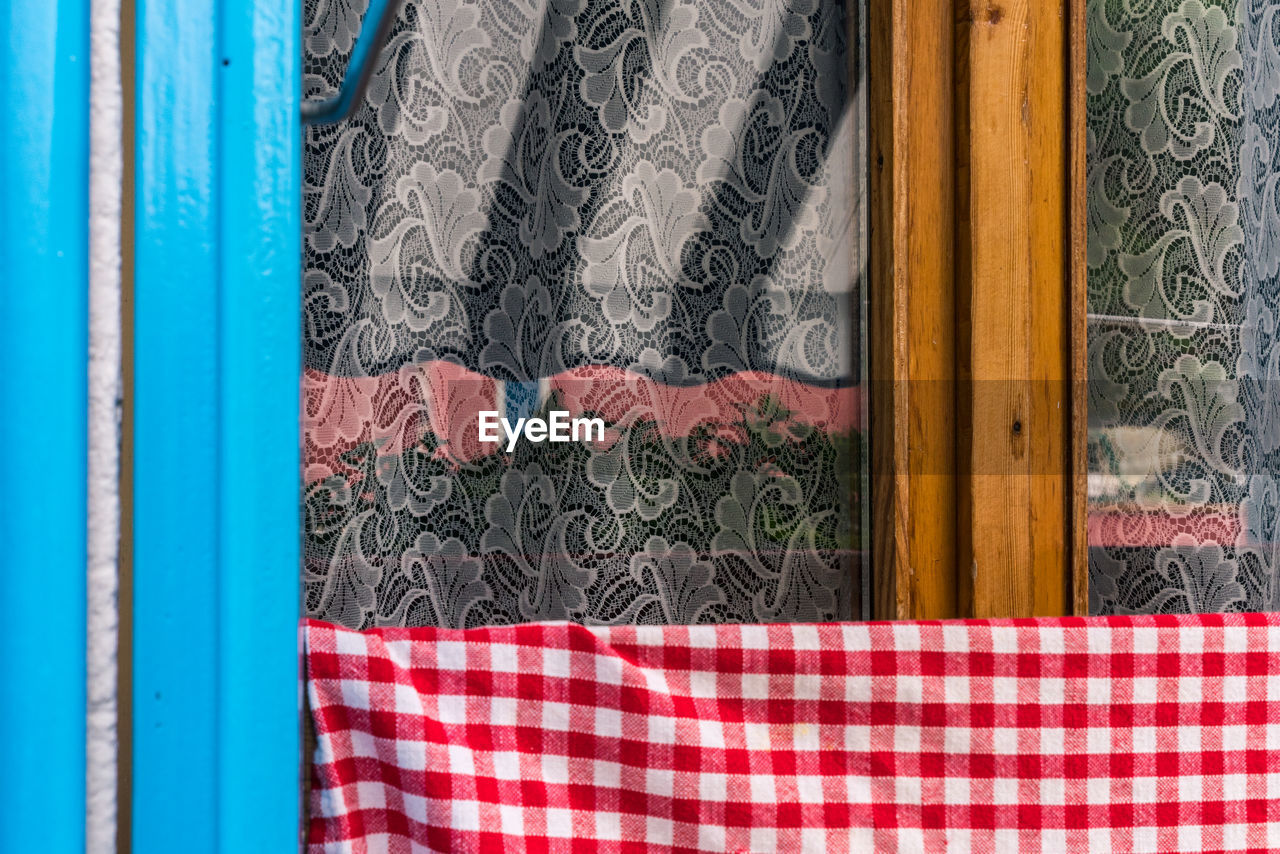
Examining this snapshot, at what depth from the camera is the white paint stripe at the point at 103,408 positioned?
52 centimetres

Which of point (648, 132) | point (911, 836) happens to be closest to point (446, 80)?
point (648, 132)

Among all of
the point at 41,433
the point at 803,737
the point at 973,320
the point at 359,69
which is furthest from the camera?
the point at 973,320

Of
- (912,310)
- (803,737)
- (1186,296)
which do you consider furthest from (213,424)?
(1186,296)

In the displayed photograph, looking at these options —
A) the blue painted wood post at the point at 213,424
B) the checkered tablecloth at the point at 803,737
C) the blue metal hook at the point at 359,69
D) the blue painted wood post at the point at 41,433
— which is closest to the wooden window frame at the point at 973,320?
the checkered tablecloth at the point at 803,737

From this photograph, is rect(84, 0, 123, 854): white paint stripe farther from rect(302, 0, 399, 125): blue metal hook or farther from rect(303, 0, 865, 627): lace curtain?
rect(303, 0, 865, 627): lace curtain

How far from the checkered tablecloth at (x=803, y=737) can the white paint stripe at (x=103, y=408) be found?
1.20ft

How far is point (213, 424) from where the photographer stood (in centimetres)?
55

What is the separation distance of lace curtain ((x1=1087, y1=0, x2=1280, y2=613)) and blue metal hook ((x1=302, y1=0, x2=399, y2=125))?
0.86 meters

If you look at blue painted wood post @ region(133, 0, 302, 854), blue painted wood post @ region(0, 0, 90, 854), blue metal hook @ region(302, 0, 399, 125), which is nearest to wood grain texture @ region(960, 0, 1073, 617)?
blue metal hook @ region(302, 0, 399, 125)

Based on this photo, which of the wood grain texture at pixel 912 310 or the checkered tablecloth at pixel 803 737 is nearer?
the checkered tablecloth at pixel 803 737

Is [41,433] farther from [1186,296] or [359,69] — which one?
[1186,296]

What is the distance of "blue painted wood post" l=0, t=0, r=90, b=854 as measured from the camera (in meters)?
0.49

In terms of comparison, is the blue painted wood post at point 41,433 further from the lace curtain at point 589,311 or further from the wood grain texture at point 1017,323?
the wood grain texture at point 1017,323

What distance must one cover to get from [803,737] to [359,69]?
2.59 feet
